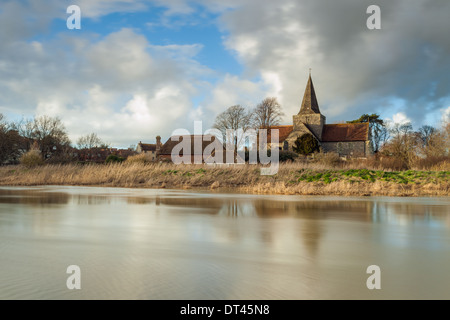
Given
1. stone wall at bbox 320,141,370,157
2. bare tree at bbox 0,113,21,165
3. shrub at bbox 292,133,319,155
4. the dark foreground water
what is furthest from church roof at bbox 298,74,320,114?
the dark foreground water

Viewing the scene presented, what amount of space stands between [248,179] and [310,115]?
49155 mm

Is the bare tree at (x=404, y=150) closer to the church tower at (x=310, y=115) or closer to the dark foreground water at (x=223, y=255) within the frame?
the dark foreground water at (x=223, y=255)

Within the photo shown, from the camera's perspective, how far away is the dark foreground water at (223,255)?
369 centimetres

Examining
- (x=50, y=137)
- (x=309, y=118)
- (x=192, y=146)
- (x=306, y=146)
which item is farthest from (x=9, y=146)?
(x=309, y=118)

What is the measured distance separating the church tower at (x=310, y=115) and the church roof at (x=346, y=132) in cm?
137

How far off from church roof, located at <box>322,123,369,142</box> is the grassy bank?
148ft

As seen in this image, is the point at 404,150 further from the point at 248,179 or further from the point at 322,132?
the point at 322,132

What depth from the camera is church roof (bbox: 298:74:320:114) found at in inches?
2689

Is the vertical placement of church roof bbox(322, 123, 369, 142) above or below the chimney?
above

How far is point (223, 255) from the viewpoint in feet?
16.9

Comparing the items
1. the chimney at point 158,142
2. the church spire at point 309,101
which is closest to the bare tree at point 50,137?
the chimney at point 158,142

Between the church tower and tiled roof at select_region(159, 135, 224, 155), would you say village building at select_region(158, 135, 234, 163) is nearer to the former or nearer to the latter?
tiled roof at select_region(159, 135, 224, 155)

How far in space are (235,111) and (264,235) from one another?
4990 cm

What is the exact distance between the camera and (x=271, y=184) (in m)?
19.6
